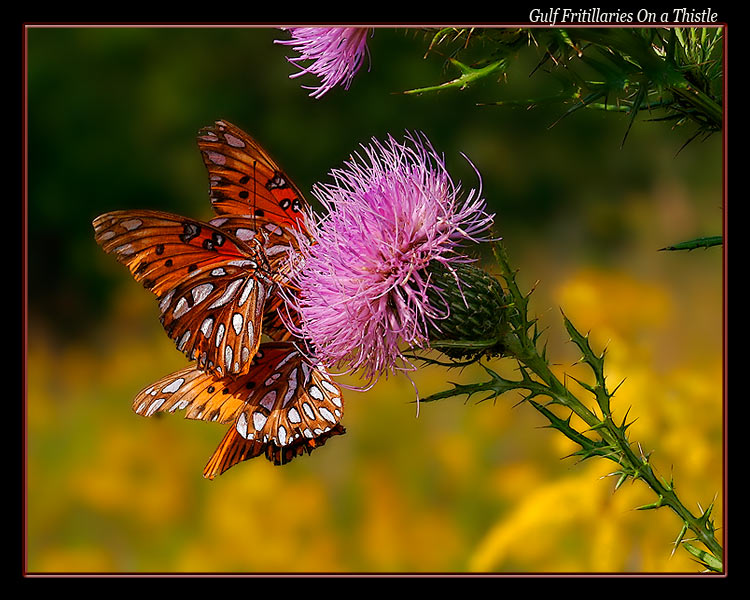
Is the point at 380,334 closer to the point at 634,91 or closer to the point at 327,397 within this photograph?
the point at 327,397

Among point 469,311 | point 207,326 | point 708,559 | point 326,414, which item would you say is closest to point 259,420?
point 326,414

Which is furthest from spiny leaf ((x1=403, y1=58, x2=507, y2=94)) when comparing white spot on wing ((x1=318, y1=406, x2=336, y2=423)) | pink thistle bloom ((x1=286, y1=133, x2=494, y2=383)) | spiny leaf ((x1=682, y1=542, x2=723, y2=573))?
spiny leaf ((x1=682, y1=542, x2=723, y2=573))

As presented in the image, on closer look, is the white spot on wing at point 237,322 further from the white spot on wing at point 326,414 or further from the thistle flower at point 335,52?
the thistle flower at point 335,52

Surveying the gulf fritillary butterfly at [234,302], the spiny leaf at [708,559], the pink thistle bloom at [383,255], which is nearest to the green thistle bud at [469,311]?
the pink thistle bloom at [383,255]

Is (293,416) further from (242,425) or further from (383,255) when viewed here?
(383,255)

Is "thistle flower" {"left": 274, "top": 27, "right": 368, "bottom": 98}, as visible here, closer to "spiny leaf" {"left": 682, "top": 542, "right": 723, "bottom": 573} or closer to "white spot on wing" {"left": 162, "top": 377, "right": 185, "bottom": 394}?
"white spot on wing" {"left": 162, "top": 377, "right": 185, "bottom": 394}
